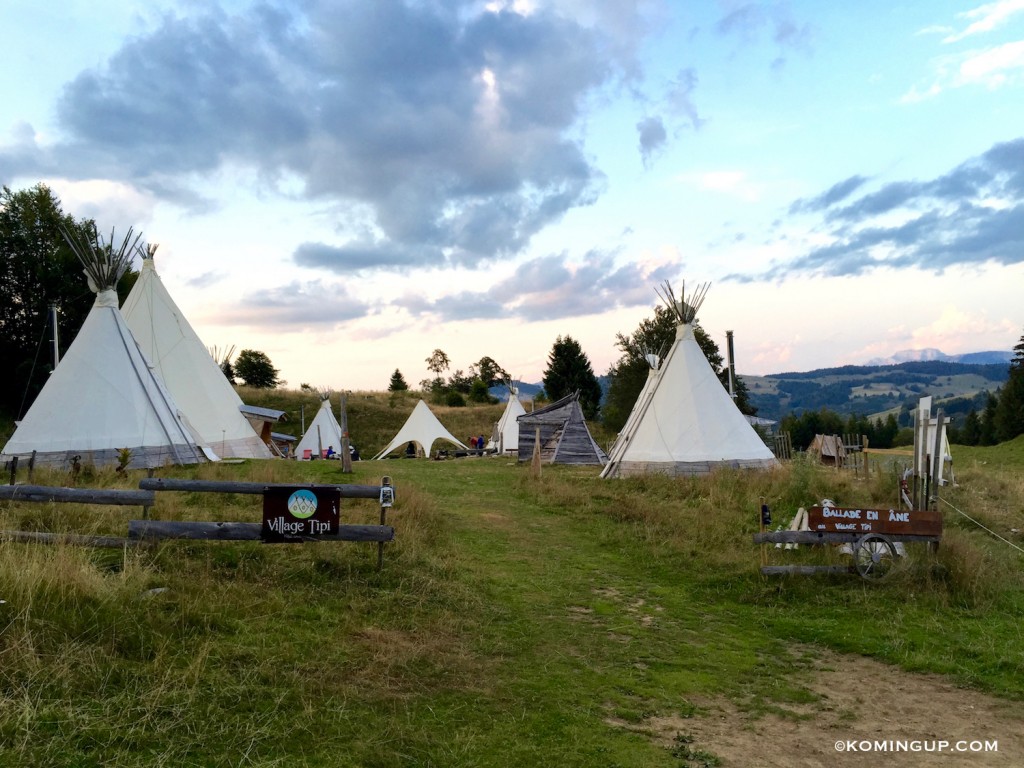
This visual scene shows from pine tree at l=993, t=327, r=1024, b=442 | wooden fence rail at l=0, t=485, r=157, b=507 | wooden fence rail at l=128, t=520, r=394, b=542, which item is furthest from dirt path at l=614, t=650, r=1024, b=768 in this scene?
pine tree at l=993, t=327, r=1024, b=442

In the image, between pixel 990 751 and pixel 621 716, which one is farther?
pixel 621 716

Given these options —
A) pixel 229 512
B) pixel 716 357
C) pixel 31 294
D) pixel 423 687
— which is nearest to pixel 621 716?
pixel 423 687

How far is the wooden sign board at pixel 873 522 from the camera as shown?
8.28 m

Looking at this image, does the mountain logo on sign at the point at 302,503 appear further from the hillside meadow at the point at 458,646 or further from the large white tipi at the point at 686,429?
the large white tipi at the point at 686,429

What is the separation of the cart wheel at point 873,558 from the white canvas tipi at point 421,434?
953 inches

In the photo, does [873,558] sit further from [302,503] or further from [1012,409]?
[1012,409]

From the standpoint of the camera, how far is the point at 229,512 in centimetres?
977

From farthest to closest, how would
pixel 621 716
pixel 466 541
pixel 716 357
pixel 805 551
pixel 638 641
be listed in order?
pixel 716 357
pixel 466 541
pixel 805 551
pixel 638 641
pixel 621 716

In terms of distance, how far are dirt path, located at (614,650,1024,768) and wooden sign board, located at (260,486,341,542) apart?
3.80 meters

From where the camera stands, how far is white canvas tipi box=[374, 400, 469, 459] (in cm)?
3200

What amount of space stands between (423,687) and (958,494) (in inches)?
581

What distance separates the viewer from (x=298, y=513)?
7102 mm

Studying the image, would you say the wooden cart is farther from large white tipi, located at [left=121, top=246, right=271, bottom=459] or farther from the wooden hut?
large white tipi, located at [left=121, top=246, right=271, bottom=459]

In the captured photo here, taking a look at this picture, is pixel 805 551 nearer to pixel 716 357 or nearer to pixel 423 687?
pixel 423 687
